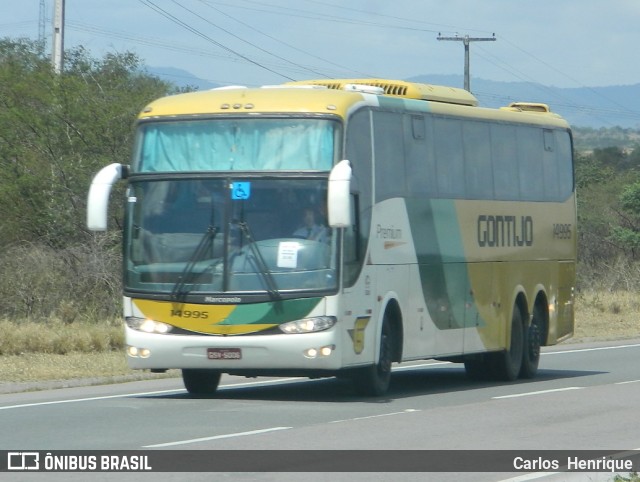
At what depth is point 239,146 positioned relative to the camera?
1541cm

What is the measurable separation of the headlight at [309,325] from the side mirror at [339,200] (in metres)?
1.06

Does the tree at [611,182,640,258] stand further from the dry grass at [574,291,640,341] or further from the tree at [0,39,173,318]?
the tree at [0,39,173,318]

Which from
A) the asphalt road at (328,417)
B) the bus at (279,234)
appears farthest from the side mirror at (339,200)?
the asphalt road at (328,417)

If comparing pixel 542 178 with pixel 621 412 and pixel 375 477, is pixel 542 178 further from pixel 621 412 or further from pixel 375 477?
pixel 375 477

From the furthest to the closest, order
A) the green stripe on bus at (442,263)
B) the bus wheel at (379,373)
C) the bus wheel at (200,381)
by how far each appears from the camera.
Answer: the green stripe on bus at (442,263) → the bus wheel at (200,381) → the bus wheel at (379,373)

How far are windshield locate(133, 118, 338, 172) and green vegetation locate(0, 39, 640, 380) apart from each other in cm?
569

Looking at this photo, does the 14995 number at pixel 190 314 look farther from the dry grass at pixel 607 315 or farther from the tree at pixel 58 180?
the dry grass at pixel 607 315

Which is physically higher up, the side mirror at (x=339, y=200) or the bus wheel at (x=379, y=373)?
the side mirror at (x=339, y=200)

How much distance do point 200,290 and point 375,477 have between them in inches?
219

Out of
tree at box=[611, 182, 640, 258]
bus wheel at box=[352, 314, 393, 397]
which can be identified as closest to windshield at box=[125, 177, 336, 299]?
bus wheel at box=[352, 314, 393, 397]

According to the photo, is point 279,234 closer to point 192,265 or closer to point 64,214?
point 192,265

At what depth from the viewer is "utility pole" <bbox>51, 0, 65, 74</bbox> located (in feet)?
107

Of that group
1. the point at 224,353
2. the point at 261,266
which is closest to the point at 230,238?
the point at 261,266

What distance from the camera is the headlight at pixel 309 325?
1486cm
